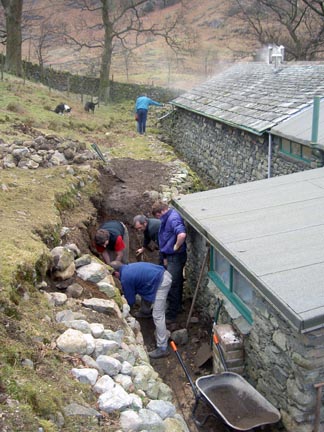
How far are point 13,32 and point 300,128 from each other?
20047 millimetres

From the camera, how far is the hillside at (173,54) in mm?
36844

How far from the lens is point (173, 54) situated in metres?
44.7

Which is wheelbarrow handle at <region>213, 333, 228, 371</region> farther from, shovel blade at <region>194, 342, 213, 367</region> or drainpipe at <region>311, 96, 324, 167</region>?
drainpipe at <region>311, 96, 324, 167</region>

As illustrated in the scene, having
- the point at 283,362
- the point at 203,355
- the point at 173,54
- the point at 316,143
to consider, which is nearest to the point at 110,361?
the point at 283,362

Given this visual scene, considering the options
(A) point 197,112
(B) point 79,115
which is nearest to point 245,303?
(A) point 197,112

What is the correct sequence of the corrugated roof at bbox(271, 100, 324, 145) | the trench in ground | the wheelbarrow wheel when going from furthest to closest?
the corrugated roof at bbox(271, 100, 324, 145) → the trench in ground → the wheelbarrow wheel

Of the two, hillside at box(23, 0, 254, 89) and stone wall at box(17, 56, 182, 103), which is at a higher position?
hillside at box(23, 0, 254, 89)

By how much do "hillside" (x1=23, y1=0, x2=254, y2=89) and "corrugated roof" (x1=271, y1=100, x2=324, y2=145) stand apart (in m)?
21.8

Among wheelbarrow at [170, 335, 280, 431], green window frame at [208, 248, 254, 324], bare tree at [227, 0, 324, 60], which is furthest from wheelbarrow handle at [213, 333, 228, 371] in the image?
bare tree at [227, 0, 324, 60]

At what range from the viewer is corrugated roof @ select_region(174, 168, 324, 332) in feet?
14.6

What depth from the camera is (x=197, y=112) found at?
1725 centimetres

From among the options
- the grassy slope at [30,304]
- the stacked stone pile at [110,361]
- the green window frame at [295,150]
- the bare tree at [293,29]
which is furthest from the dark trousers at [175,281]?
the bare tree at [293,29]

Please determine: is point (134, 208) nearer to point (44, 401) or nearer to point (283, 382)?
point (283, 382)

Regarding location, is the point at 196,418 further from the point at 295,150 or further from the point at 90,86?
→ the point at 90,86
